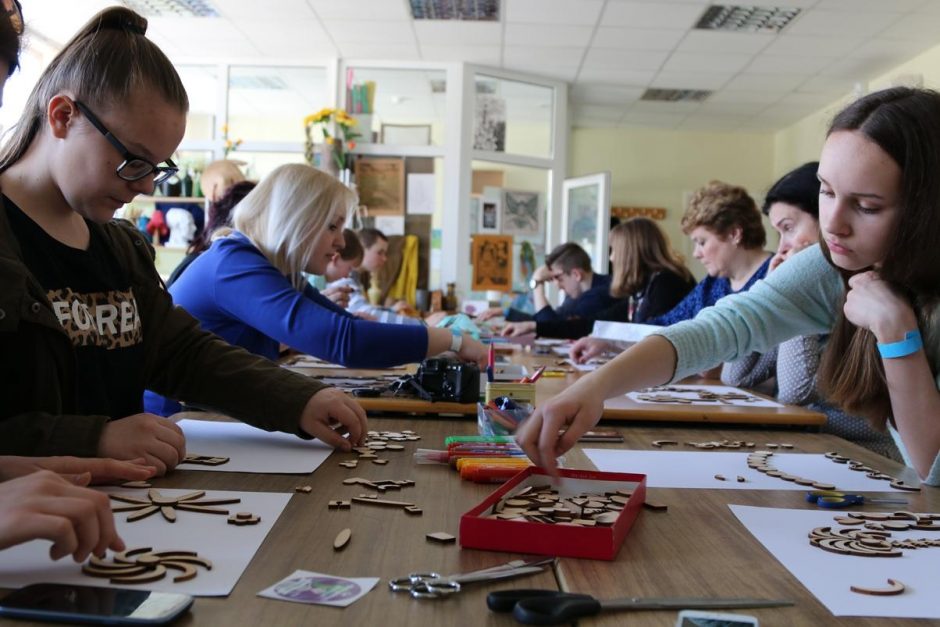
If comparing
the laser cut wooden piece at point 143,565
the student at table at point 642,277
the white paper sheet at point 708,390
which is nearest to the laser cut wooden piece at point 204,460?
the laser cut wooden piece at point 143,565

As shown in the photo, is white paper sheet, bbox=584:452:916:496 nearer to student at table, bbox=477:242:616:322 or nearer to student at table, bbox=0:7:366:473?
student at table, bbox=0:7:366:473

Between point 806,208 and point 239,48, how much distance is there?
19.6 feet

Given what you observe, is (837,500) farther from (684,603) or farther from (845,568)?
(684,603)

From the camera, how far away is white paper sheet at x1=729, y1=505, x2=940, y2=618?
2.40ft

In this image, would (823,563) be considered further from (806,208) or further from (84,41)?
(806,208)

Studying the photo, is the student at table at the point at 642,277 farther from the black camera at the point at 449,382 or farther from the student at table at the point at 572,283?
the black camera at the point at 449,382

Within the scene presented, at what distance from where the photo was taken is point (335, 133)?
759 centimetres

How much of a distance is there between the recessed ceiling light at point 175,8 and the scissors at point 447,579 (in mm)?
6304

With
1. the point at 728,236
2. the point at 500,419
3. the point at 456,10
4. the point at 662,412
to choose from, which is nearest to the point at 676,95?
the point at 456,10

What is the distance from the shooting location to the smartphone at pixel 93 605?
631 millimetres

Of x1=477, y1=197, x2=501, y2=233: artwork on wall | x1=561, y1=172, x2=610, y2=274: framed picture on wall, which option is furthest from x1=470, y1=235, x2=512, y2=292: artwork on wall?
x1=561, y1=172, x2=610, y2=274: framed picture on wall

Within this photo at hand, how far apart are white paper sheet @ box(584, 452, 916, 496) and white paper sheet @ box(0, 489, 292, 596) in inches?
22.1

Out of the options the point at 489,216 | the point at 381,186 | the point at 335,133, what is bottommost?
the point at 489,216

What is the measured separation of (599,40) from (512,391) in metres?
5.74
